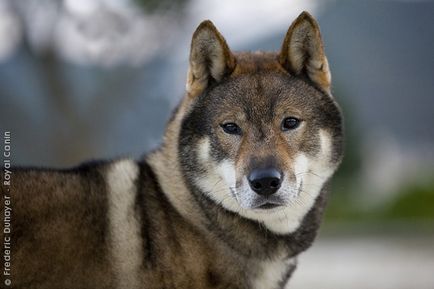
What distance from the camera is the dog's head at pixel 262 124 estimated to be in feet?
15.7

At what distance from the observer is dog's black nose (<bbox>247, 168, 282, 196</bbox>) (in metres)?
4.61

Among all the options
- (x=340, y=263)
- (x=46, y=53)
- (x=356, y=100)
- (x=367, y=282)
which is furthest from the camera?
(x=356, y=100)

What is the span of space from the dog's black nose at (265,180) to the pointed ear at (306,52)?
859mm

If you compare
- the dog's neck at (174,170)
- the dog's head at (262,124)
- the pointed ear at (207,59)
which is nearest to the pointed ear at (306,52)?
the dog's head at (262,124)

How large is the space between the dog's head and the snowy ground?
11.8 ft

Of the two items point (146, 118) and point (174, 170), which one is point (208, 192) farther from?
point (146, 118)

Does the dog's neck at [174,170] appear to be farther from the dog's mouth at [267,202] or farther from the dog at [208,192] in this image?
the dog's mouth at [267,202]

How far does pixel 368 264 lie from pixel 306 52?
676cm

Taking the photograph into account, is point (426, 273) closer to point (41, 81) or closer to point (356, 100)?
point (41, 81)

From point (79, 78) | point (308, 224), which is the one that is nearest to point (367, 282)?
point (308, 224)

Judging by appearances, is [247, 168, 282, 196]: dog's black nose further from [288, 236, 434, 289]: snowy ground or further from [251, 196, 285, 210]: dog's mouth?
[288, 236, 434, 289]: snowy ground

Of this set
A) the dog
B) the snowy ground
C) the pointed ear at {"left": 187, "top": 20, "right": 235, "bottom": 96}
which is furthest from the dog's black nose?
the snowy ground

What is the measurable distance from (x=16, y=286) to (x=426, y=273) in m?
6.65

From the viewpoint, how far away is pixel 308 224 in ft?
16.9
